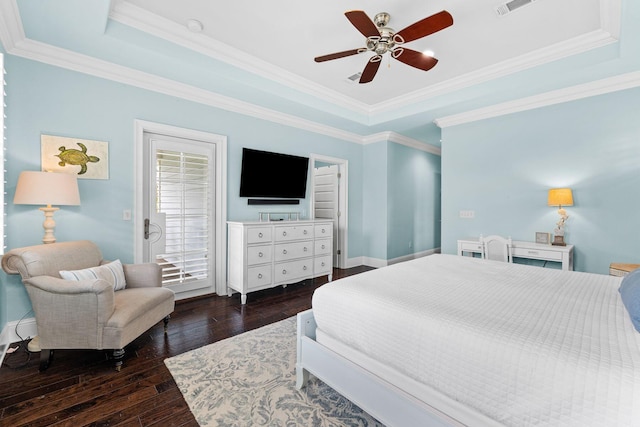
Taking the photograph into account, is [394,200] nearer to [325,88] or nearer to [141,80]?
[325,88]

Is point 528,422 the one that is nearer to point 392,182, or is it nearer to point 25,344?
point 25,344

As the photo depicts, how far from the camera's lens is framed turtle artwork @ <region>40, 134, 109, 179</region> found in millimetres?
2629

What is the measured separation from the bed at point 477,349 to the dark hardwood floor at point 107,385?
93 centimetres

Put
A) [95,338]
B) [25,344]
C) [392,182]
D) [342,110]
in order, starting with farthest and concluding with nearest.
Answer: [392,182], [342,110], [25,344], [95,338]

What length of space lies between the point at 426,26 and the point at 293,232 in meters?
2.78

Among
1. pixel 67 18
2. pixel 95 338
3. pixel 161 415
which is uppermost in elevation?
pixel 67 18

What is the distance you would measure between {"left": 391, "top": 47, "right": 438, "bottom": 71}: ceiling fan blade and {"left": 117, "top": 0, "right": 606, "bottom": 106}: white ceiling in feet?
1.12

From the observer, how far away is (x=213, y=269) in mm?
3807

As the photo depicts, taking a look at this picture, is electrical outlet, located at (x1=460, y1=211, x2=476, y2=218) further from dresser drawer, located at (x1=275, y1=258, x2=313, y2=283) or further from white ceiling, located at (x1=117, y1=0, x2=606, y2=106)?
dresser drawer, located at (x1=275, y1=258, x2=313, y2=283)

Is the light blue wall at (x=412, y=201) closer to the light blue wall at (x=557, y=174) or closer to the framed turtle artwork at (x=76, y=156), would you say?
the light blue wall at (x=557, y=174)

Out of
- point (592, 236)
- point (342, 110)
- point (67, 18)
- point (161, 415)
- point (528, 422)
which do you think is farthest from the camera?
point (342, 110)

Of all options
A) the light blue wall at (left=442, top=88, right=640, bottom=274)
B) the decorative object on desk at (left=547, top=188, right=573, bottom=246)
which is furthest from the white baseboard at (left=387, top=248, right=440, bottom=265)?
the decorative object on desk at (left=547, top=188, right=573, bottom=246)

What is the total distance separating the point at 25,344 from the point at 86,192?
140 cm

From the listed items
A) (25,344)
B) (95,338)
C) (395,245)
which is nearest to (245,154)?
(95,338)
